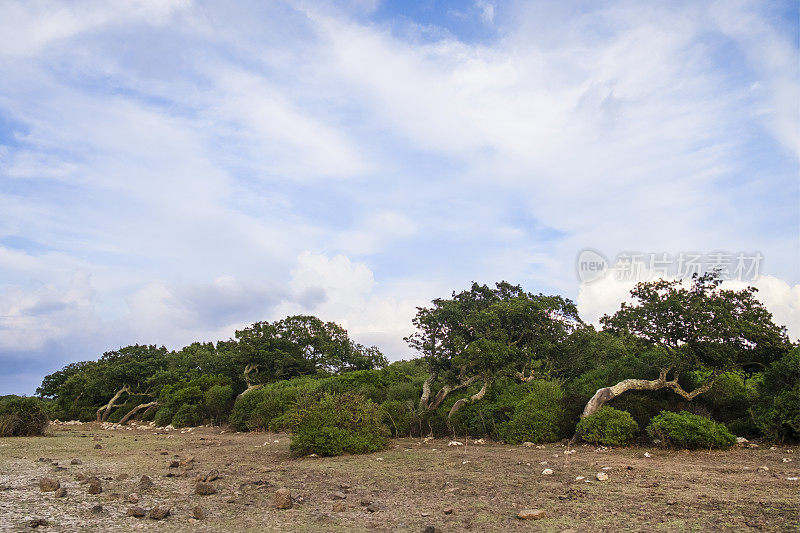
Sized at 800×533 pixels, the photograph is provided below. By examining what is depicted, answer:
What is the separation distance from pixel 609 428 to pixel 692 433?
7.30 feet

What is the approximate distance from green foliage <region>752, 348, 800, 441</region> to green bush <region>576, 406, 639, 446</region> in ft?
11.3

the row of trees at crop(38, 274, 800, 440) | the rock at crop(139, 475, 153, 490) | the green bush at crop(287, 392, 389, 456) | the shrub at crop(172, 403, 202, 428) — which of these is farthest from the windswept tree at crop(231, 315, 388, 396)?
the rock at crop(139, 475, 153, 490)

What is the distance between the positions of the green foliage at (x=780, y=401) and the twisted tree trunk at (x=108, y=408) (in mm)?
43405

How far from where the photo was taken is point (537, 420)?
16.6 metres

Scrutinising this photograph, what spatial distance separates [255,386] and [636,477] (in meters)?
30.3

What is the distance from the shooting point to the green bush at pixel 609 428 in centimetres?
1450

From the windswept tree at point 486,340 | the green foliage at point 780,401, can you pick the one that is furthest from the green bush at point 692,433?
the windswept tree at point 486,340

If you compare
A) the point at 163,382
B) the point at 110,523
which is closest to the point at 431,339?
the point at 110,523

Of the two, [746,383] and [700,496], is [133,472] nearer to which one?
[700,496]

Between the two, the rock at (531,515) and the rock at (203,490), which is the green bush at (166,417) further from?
the rock at (531,515)

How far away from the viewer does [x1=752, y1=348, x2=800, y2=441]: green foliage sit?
1334 cm

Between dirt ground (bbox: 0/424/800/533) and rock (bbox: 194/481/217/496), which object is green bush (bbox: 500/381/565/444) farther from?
rock (bbox: 194/481/217/496)

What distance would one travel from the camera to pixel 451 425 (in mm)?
20016

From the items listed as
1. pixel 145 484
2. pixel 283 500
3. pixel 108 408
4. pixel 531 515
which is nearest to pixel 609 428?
pixel 531 515
